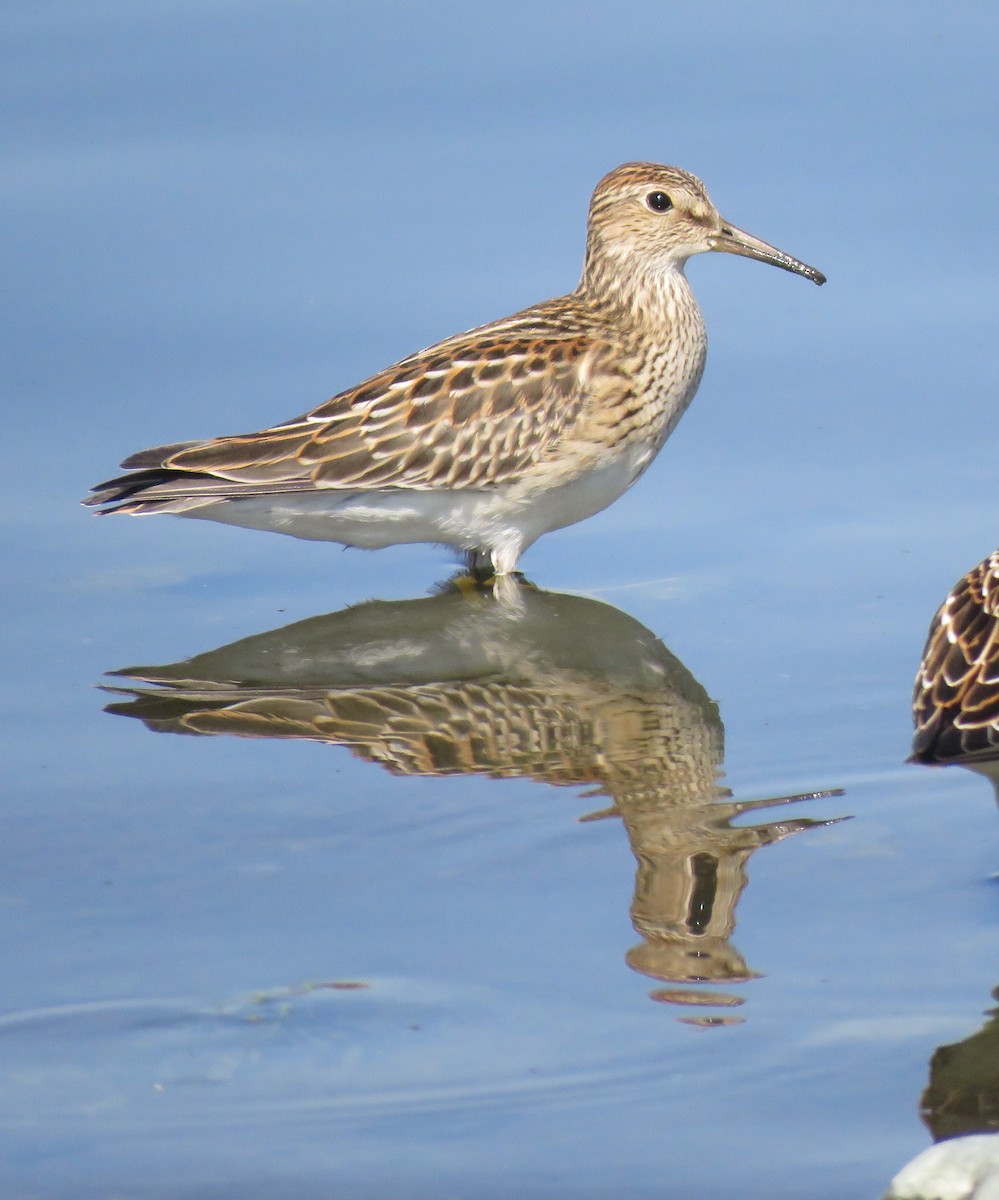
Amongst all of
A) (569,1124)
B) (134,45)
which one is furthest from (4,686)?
(134,45)

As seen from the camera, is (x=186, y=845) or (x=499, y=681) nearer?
(x=186, y=845)

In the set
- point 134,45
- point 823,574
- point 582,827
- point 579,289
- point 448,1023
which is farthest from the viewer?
point 134,45

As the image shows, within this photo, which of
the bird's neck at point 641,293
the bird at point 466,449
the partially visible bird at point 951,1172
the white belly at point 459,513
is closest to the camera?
the partially visible bird at point 951,1172

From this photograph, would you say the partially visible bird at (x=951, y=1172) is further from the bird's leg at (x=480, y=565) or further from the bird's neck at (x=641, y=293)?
the bird's neck at (x=641, y=293)

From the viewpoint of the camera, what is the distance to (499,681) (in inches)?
297

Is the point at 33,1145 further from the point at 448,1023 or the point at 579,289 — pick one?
the point at 579,289

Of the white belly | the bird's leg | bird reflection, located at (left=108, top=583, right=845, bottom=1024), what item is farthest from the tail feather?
the bird's leg

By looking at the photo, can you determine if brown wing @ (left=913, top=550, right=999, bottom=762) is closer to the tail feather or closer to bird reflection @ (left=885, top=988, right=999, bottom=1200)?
bird reflection @ (left=885, top=988, right=999, bottom=1200)

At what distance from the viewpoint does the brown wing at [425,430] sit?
8.59 meters

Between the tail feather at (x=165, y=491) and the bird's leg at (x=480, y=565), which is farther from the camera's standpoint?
the bird's leg at (x=480, y=565)

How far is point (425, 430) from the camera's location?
8.95 meters

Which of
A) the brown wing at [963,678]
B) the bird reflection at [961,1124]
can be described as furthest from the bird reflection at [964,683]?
the bird reflection at [961,1124]

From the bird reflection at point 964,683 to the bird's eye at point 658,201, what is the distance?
3.61 metres

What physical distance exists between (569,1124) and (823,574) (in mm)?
3800
